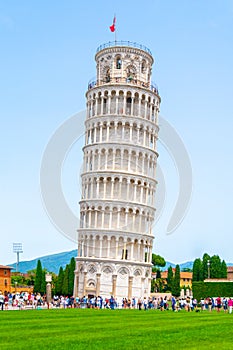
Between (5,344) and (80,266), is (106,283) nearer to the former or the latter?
(80,266)

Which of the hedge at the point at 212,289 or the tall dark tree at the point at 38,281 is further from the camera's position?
the tall dark tree at the point at 38,281

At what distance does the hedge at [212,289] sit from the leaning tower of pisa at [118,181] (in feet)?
35.6

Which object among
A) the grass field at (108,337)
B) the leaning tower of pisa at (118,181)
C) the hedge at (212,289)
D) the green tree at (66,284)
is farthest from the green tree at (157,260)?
the grass field at (108,337)

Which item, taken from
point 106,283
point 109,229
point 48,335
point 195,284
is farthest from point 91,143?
point 48,335

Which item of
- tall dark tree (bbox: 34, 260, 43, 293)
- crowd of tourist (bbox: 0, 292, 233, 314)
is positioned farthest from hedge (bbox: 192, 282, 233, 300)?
tall dark tree (bbox: 34, 260, 43, 293)

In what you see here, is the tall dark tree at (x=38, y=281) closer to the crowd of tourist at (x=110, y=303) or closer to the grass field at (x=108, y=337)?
the crowd of tourist at (x=110, y=303)

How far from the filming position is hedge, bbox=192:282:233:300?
8462 centimetres

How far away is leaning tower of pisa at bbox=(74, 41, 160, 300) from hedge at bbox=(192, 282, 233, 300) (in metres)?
10.9

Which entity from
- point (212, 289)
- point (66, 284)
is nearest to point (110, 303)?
point (212, 289)

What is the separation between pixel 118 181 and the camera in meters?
80.4

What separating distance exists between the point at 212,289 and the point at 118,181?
76.9 feet

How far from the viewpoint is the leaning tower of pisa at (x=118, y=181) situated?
78625 mm

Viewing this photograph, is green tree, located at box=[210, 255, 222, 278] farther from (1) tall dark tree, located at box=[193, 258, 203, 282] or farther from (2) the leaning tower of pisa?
(2) the leaning tower of pisa

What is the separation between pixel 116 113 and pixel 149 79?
10.4 metres
